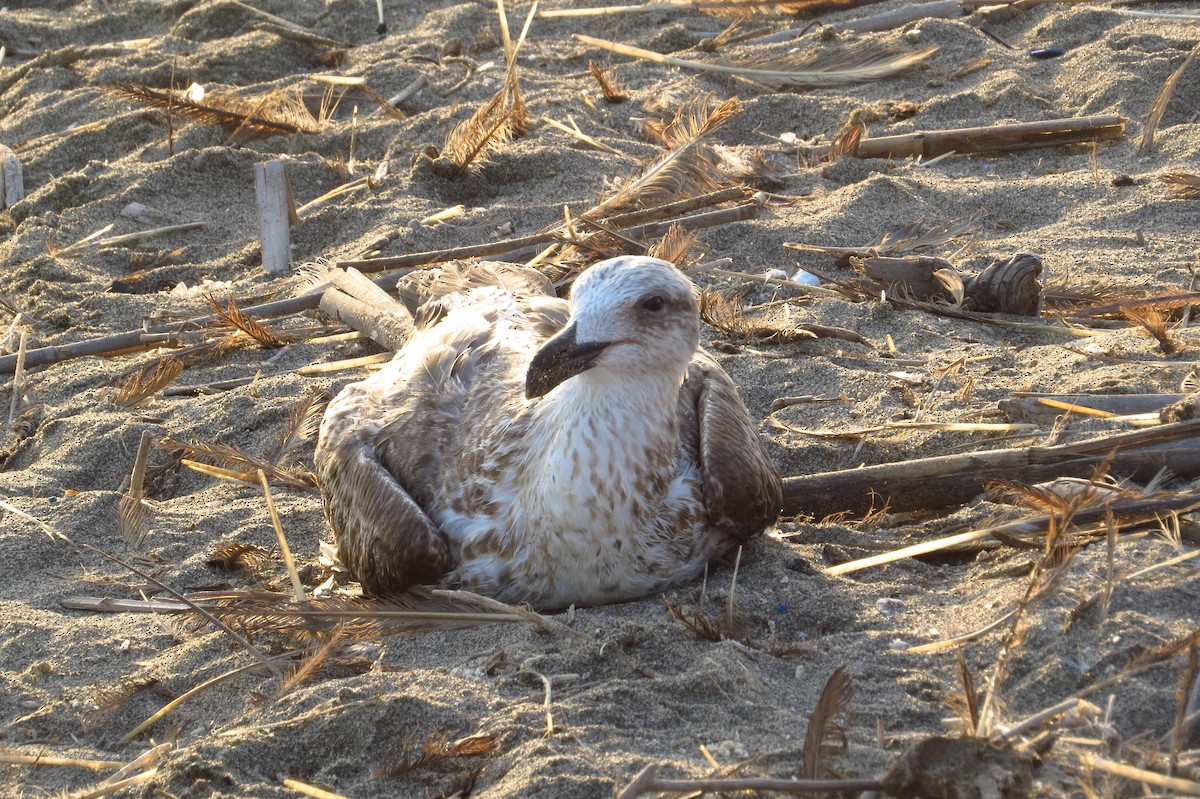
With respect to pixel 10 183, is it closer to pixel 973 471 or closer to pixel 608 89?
pixel 608 89

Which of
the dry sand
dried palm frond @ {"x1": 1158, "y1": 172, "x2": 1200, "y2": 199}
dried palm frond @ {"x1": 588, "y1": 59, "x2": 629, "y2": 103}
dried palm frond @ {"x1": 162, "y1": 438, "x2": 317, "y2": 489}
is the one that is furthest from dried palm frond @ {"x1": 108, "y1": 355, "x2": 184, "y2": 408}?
dried palm frond @ {"x1": 1158, "y1": 172, "x2": 1200, "y2": 199}

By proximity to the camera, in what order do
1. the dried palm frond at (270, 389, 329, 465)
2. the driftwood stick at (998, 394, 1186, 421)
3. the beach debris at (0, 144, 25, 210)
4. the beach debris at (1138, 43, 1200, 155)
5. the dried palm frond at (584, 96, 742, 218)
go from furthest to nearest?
1. the beach debris at (0, 144, 25, 210)
2. the beach debris at (1138, 43, 1200, 155)
3. the dried palm frond at (584, 96, 742, 218)
4. the dried palm frond at (270, 389, 329, 465)
5. the driftwood stick at (998, 394, 1186, 421)

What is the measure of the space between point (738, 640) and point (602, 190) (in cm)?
412

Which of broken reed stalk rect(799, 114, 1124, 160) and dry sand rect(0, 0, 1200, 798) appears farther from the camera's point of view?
broken reed stalk rect(799, 114, 1124, 160)

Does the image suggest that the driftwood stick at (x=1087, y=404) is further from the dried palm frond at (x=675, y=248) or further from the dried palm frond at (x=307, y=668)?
the dried palm frond at (x=307, y=668)

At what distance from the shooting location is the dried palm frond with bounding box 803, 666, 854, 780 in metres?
3.09

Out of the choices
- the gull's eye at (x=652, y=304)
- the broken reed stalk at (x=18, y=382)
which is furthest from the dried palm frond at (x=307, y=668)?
the broken reed stalk at (x=18, y=382)

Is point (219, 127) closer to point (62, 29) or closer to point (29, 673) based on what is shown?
point (62, 29)

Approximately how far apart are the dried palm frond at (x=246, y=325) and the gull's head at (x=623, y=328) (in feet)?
8.92

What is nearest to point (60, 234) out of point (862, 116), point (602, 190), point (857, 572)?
point (602, 190)

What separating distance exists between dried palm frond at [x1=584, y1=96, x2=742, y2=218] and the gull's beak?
3003 mm

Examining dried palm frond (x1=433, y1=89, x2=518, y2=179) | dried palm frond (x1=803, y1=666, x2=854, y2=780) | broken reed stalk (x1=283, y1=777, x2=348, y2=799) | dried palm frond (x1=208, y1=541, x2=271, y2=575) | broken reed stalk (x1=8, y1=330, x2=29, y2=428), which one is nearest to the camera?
dried palm frond (x1=803, y1=666, x2=854, y2=780)

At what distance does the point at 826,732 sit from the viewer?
10.4 ft

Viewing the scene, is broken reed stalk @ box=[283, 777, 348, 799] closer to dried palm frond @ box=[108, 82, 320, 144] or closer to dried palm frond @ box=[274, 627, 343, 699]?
dried palm frond @ box=[274, 627, 343, 699]
